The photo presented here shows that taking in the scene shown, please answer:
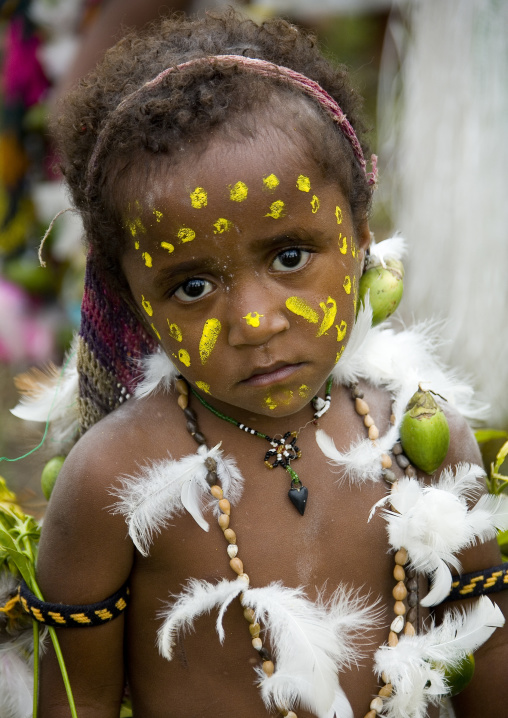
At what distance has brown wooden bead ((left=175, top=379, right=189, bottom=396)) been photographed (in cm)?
169

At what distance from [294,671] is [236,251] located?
0.81 m

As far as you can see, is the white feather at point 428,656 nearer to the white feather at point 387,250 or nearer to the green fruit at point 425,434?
the green fruit at point 425,434

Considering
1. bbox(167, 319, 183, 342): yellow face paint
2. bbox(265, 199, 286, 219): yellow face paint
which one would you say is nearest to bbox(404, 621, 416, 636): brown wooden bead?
bbox(167, 319, 183, 342): yellow face paint

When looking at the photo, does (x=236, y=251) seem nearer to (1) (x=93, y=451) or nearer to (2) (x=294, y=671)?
(1) (x=93, y=451)

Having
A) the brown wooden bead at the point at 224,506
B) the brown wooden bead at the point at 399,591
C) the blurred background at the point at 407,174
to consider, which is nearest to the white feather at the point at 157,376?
the brown wooden bead at the point at 224,506

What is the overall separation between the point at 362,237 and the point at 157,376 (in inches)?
20.6

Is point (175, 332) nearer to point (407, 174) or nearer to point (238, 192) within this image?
point (238, 192)

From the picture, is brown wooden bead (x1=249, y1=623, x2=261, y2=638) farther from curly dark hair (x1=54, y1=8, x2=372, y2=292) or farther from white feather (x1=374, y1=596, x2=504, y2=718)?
curly dark hair (x1=54, y1=8, x2=372, y2=292)

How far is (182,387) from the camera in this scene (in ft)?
5.56

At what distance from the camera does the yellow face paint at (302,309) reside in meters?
1.47

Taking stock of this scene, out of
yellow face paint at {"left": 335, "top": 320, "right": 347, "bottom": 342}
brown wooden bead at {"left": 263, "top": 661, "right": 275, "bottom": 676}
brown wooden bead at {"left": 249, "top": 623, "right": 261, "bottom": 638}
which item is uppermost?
yellow face paint at {"left": 335, "top": 320, "right": 347, "bottom": 342}

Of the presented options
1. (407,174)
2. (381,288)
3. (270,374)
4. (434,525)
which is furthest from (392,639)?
(407,174)

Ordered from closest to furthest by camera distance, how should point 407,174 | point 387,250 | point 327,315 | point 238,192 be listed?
point 238,192, point 327,315, point 387,250, point 407,174

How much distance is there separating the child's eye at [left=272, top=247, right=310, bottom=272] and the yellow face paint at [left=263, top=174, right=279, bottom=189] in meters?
0.12
